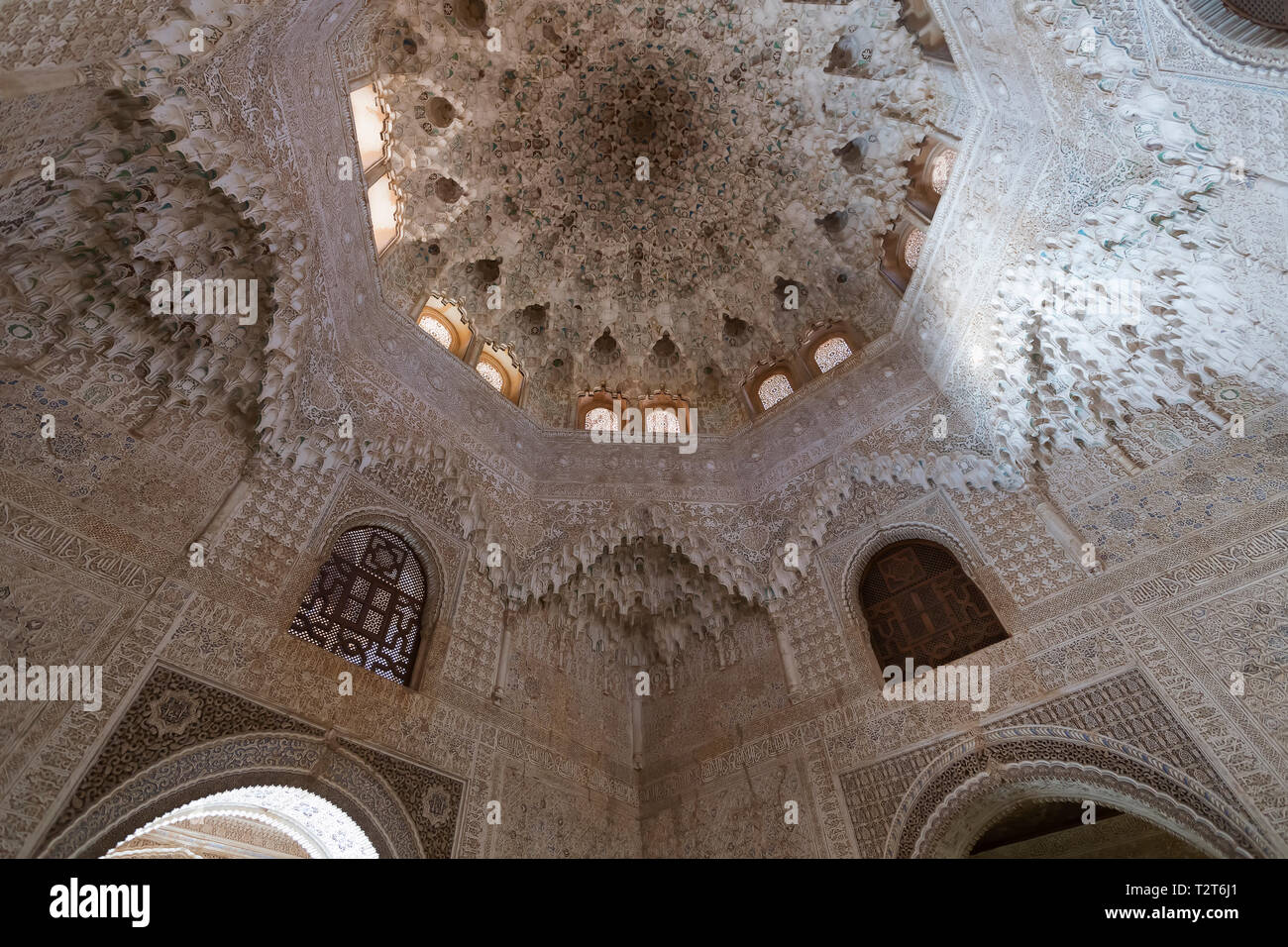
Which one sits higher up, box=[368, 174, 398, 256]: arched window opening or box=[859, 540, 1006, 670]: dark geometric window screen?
box=[368, 174, 398, 256]: arched window opening

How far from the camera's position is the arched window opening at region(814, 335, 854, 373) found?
25.5ft

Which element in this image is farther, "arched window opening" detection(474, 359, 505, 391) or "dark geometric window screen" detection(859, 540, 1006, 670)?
"arched window opening" detection(474, 359, 505, 391)

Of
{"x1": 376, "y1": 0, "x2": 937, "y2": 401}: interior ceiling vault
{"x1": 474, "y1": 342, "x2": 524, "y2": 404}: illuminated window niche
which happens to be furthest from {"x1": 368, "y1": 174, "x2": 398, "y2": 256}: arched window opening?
{"x1": 474, "y1": 342, "x2": 524, "y2": 404}: illuminated window niche

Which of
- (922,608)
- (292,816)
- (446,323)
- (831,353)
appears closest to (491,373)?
(446,323)

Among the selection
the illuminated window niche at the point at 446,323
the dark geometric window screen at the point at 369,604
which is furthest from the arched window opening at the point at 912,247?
the dark geometric window screen at the point at 369,604

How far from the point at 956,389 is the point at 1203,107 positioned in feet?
8.99

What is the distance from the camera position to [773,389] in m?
8.21

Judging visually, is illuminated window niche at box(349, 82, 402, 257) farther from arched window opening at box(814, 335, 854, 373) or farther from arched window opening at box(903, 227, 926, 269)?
arched window opening at box(903, 227, 926, 269)

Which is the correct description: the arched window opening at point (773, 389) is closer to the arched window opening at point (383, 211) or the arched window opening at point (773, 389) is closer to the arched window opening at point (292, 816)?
the arched window opening at point (383, 211)

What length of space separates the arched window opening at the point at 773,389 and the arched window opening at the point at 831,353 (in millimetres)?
437

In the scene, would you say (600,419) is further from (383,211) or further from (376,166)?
(376,166)

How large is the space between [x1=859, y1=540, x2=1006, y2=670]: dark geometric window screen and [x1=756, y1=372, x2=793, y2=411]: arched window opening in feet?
7.72

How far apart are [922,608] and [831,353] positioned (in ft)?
10.5
